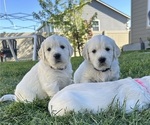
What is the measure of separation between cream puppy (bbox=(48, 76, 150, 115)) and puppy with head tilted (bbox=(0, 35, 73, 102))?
532 mm

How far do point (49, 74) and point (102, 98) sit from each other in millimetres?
840

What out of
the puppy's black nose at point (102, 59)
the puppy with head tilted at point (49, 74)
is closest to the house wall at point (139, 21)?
the puppy's black nose at point (102, 59)

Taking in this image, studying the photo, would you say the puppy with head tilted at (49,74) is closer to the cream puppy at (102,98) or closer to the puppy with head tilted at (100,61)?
the puppy with head tilted at (100,61)

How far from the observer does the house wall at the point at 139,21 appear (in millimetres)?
13905

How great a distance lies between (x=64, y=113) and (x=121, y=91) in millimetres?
566

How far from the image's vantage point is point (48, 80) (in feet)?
9.04

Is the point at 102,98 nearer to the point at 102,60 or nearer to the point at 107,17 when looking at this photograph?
the point at 102,60

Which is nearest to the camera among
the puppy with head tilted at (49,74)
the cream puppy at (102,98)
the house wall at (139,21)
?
the cream puppy at (102,98)

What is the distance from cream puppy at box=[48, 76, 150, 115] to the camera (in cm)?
207

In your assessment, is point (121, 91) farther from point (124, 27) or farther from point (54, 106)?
point (124, 27)

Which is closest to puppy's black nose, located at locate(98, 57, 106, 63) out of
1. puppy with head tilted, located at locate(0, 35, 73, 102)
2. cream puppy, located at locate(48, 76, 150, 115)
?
puppy with head tilted, located at locate(0, 35, 73, 102)

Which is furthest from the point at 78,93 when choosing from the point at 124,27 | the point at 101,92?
the point at 124,27

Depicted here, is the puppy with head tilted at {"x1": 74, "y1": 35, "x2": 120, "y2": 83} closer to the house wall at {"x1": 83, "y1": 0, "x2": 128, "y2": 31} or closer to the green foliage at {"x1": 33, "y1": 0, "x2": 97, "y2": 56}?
the green foliage at {"x1": 33, "y1": 0, "x2": 97, "y2": 56}

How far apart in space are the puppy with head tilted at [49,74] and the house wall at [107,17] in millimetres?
24806
